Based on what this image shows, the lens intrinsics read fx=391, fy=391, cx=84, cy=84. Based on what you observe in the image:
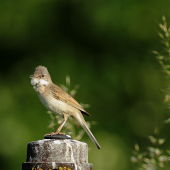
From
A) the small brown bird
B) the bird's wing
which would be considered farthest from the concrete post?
the bird's wing

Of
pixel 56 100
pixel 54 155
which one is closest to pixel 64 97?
pixel 56 100

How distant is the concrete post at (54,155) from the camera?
308 centimetres

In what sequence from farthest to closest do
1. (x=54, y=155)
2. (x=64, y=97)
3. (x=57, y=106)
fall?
(x=64, y=97) → (x=57, y=106) → (x=54, y=155)

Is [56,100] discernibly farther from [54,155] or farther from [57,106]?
[54,155]

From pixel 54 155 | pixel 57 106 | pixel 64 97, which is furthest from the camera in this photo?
pixel 64 97

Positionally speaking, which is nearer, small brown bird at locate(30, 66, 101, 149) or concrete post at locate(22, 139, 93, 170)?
concrete post at locate(22, 139, 93, 170)

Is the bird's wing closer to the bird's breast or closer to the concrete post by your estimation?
the bird's breast

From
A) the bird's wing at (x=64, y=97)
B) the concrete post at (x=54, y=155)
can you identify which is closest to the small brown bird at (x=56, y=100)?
the bird's wing at (x=64, y=97)

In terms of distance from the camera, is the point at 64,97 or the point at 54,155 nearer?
the point at 54,155

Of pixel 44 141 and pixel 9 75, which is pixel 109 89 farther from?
pixel 44 141

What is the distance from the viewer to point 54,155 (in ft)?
10.3

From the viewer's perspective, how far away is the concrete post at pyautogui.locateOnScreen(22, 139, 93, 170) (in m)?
3.08

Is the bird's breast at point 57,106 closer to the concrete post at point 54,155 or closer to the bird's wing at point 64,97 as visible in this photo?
the bird's wing at point 64,97

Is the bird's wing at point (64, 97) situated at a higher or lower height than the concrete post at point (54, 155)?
higher
